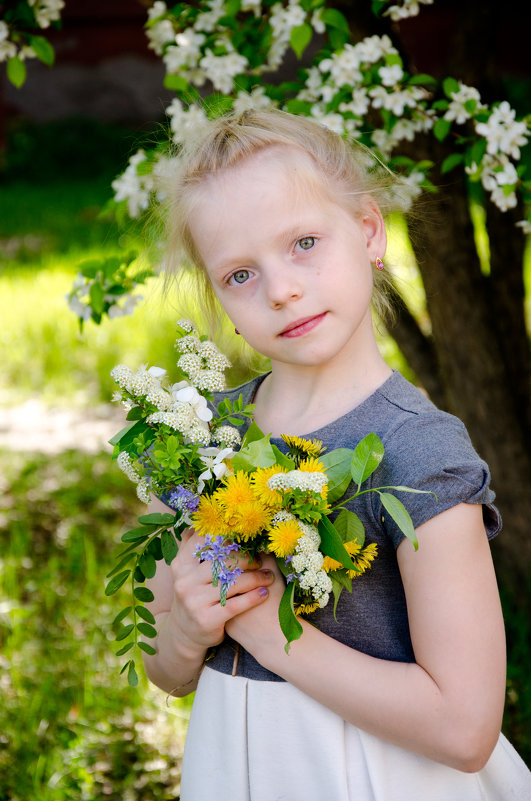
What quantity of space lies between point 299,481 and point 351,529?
140 mm

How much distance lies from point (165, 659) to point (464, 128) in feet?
5.25

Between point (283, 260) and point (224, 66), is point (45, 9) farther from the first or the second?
point (283, 260)

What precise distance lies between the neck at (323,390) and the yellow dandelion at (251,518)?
33cm

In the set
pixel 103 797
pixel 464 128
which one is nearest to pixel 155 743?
pixel 103 797

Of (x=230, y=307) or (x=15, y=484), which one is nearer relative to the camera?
(x=230, y=307)

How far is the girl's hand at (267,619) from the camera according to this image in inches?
52.6

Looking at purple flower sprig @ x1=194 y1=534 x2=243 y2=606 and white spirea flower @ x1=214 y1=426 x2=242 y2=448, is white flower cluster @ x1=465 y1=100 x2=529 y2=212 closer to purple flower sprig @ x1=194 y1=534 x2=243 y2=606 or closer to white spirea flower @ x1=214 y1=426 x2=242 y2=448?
white spirea flower @ x1=214 y1=426 x2=242 y2=448

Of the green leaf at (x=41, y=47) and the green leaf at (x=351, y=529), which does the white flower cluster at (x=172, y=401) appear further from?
the green leaf at (x=41, y=47)

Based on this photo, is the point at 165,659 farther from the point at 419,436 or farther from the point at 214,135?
the point at 214,135

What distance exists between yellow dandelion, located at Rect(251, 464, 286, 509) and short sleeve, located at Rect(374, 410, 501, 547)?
0.21 meters

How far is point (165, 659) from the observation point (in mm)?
1529

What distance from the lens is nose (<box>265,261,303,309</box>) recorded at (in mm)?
1359

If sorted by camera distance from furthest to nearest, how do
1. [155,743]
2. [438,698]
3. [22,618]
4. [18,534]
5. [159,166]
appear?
[18,534] < [22,618] < [155,743] < [159,166] < [438,698]

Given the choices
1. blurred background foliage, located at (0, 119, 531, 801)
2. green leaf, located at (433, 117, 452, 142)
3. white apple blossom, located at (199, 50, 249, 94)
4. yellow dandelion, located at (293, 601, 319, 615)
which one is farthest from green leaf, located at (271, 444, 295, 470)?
white apple blossom, located at (199, 50, 249, 94)
